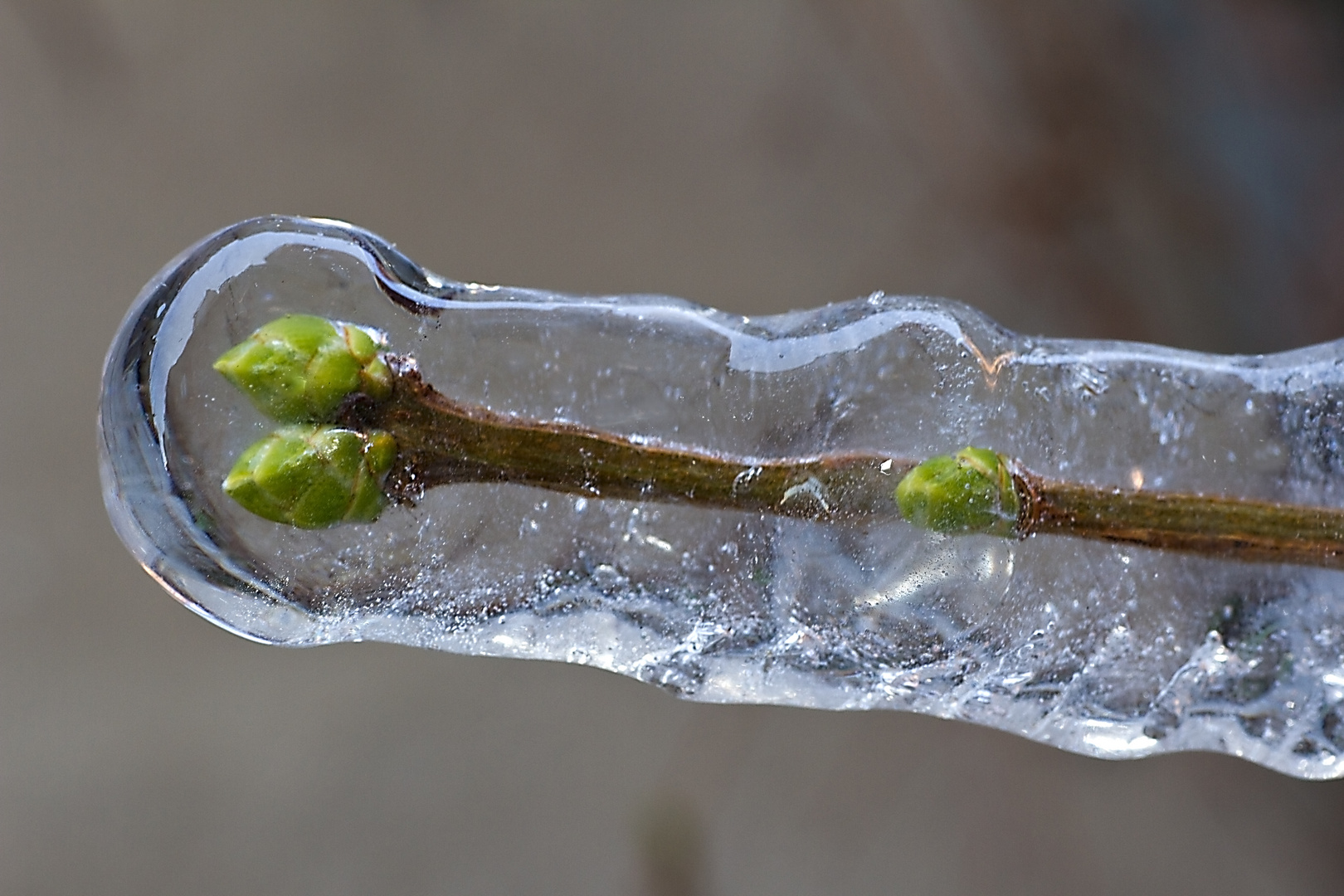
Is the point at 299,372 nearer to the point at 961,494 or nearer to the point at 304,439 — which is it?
the point at 304,439

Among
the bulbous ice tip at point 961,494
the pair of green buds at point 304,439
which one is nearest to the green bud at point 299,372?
the pair of green buds at point 304,439

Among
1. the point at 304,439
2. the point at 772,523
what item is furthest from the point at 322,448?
the point at 772,523

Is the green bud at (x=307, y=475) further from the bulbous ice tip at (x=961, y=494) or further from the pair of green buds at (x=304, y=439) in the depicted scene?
the bulbous ice tip at (x=961, y=494)

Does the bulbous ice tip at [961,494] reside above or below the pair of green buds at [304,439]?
above

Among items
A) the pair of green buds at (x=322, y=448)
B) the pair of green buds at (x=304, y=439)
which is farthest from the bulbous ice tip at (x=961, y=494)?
the pair of green buds at (x=304, y=439)

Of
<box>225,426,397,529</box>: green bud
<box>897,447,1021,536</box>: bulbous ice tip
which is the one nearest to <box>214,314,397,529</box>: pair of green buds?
<box>225,426,397,529</box>: green bud

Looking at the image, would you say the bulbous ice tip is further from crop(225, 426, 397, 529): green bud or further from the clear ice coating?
crop(225, 426, 397, 529): green bud

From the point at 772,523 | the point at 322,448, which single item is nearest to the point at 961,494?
the point at 772,523
